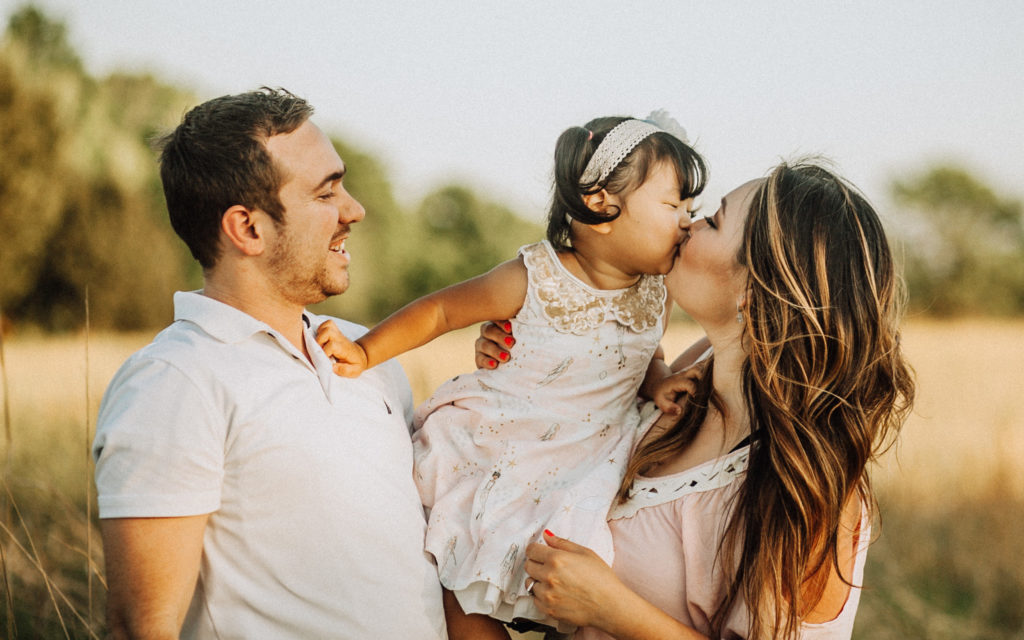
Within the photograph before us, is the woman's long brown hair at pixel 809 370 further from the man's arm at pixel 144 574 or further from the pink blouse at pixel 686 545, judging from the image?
the man's arm at pixel 144 574

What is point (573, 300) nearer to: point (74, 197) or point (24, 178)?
point (24, 178)

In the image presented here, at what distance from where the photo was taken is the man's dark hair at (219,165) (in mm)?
2441

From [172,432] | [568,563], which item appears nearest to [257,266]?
[172,432]

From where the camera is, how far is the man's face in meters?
2.49

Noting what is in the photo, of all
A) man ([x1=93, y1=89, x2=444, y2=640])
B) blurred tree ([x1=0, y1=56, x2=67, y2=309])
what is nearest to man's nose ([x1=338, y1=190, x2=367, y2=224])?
man ([x1=93, y1=89, x2=444, y2=640])

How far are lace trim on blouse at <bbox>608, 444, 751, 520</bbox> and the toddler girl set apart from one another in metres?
0.11

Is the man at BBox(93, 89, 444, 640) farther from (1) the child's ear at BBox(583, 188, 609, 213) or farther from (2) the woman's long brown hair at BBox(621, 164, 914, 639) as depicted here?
(2) the woman's long brown hair at BBox(621, 164, 914, 639)

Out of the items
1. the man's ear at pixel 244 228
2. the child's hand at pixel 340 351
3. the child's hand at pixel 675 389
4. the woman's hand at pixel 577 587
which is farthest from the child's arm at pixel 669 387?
the man's ear at pixel 244 228

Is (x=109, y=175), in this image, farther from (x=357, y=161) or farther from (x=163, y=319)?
(x=357, y=161)

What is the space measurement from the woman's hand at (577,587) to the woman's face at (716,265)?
78 cm

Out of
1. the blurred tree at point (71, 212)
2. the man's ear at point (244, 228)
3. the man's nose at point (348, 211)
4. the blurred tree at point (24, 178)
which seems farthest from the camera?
the blurred tree at point (71, 212)

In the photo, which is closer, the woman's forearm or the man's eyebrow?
the woman's forearm

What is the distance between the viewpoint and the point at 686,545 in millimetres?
2299

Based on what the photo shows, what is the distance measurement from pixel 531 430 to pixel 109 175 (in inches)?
692
